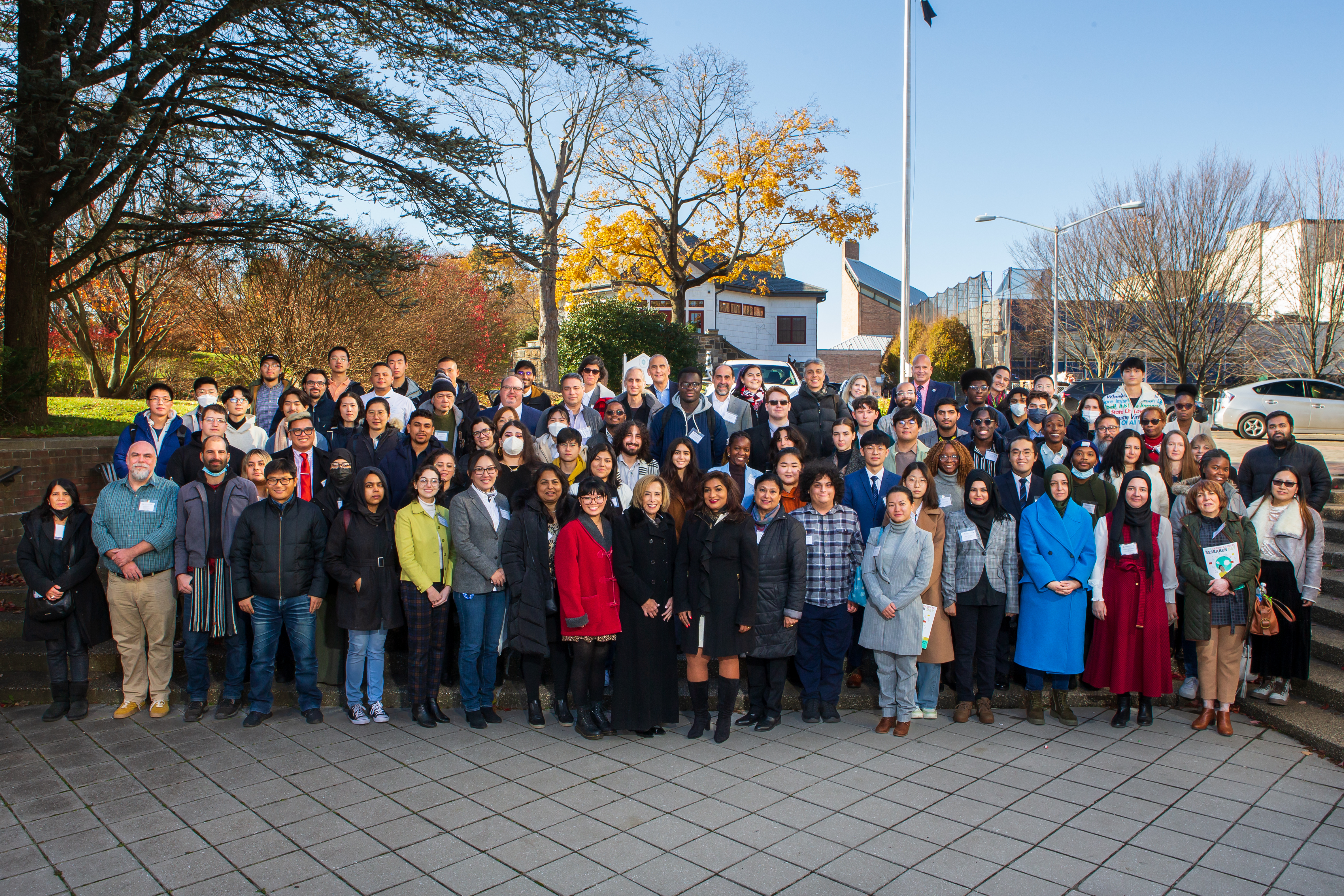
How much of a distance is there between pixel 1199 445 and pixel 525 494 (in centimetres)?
602

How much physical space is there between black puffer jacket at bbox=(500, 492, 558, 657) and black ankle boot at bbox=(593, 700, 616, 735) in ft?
1.59

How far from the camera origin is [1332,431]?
20141 millimetres

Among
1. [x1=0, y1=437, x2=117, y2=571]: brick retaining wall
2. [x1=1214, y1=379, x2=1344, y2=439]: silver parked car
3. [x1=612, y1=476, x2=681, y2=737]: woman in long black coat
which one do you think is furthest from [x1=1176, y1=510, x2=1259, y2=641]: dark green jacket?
[x1=1214, y1=379, x2=1344, y2=439]: silver parked car

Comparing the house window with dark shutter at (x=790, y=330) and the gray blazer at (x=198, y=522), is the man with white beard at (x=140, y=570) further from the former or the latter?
the house window with dark shutter at (x=790, y=330)

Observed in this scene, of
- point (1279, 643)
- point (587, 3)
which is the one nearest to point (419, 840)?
point (1279, 643)

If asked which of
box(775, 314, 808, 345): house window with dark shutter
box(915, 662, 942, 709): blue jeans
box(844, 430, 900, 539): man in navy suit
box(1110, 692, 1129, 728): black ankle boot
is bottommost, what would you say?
box(1110, 692, 1129, 728): black ankle boot

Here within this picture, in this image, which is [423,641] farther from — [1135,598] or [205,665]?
[1135,598]

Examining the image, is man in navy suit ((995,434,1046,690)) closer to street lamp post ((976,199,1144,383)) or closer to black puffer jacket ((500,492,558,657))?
black puffer jacket ((500,492,558,657))

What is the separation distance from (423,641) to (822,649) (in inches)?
113

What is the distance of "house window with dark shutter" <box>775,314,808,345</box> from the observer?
52375mm

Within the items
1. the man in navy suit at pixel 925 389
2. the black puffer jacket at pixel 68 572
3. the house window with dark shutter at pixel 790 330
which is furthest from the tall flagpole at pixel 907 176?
the house window with dark shutter at pixel 790 330

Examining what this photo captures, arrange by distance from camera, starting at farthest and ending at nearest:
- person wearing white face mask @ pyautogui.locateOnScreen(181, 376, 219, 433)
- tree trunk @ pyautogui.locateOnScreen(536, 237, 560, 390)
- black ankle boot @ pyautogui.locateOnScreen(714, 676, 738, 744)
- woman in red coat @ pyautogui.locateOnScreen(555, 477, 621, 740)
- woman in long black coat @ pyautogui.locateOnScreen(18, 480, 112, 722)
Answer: tree trunk @ pyautogui.locateOnScreen(536, 237, 560, 390), person wearing white face mask @ pyautogui.locateOnScreen(181, 376, 219, 433), woman in long black coat @ pyautogui.locateOnScreen(18, 480, 112, 722), black ankle boot @ pyautogui.locateOnScreen(714, 676, 738, 744), woman in red coat @ pyautogui.locateOnScreen(555, 477, 621, 740)

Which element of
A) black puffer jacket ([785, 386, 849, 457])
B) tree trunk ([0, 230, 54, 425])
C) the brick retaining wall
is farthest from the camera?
tree trunk ([0, 230, 54, 425])

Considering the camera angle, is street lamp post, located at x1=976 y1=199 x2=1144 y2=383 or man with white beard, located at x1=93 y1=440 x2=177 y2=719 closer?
man with white beard, located at x1=93 y1=440 x2=177 y2=719
